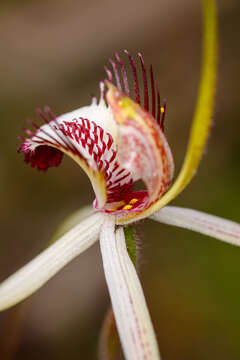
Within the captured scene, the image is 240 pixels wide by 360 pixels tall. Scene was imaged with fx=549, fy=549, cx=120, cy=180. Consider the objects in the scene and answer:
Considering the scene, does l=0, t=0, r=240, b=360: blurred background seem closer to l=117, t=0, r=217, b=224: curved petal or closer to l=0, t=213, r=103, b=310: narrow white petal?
l=0, t=213, r=103, b=310: narrow white petal

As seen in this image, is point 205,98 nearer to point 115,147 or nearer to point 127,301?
point 115,147

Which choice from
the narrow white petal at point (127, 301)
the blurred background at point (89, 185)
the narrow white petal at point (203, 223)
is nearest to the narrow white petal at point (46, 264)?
the narrow white petal at point (127, 301)

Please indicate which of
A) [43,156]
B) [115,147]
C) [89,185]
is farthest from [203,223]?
[89,185]

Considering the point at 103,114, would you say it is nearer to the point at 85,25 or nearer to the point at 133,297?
the point at 133,297

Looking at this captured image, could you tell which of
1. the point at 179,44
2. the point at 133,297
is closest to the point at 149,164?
the point at 133,297

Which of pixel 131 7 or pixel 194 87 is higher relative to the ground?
pixel 131 7

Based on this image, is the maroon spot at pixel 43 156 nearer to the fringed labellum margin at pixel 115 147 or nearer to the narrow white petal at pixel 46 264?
the fringed labellum margin at pixel 115 147

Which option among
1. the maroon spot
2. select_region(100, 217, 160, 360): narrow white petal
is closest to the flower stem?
select_region(100, 217, 160, 360): narrow white petal
